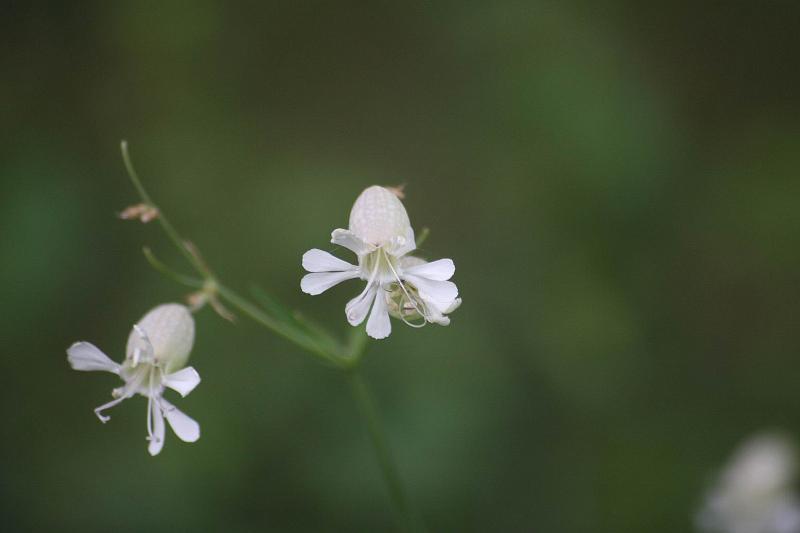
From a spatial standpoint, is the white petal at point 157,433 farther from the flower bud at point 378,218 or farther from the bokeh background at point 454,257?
the bokeh background at point 454,257

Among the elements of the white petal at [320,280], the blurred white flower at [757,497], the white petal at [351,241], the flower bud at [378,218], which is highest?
the flower bud at [378,218]

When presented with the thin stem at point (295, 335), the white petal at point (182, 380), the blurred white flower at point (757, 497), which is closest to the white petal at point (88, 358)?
the white petal at point (182, 380)

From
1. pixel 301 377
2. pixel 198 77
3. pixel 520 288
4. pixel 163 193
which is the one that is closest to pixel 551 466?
pixel 520 288

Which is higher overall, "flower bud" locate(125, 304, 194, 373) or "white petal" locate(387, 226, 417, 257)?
"flower bud" locate(125, 304, 194, 373)

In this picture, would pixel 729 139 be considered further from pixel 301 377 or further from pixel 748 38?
pixel 301 377

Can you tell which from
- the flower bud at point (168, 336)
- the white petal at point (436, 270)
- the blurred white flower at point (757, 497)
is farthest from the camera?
the blurred white flower at point (757, 497)

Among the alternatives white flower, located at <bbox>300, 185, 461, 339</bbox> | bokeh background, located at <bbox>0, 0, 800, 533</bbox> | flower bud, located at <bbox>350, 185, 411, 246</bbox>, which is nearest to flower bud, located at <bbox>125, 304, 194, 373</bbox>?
white flower, located at <bbox>300, 185, 461, 339</bbox>

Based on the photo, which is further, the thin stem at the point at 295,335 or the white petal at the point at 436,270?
the thin stem at the point at 295,335

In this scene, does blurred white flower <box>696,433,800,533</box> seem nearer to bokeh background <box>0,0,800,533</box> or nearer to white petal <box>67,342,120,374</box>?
bokeh background <box>0,0,800,533</box>

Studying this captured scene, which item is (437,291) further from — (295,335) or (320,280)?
(295,335)
